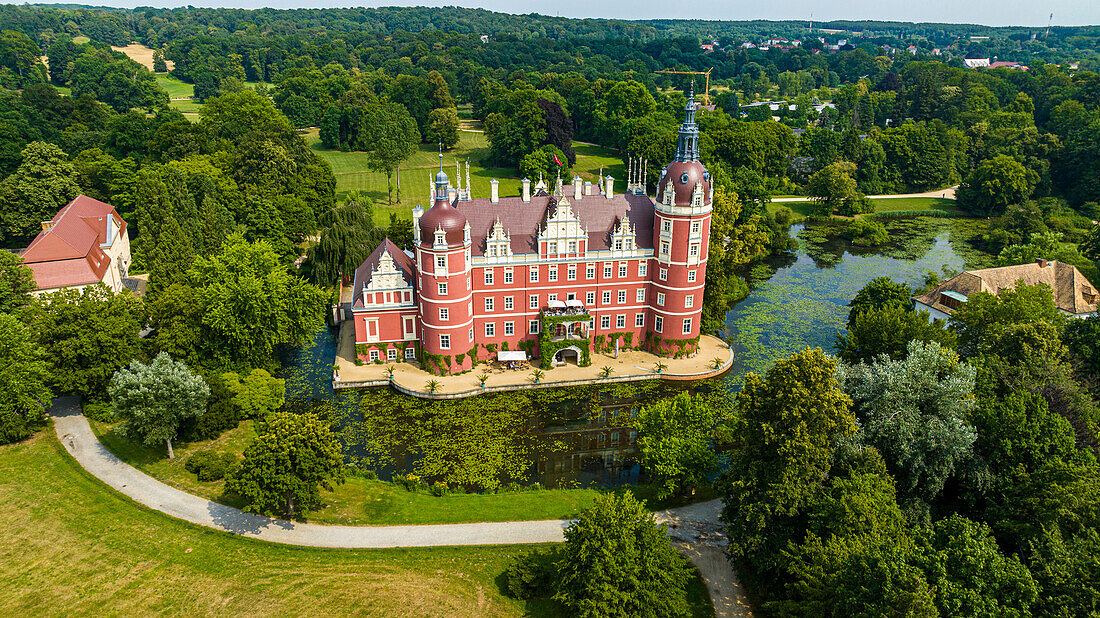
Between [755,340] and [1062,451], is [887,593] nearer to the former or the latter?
[1062,451]

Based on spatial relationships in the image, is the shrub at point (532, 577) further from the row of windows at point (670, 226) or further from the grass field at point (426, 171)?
the grass field at point (426, 171)

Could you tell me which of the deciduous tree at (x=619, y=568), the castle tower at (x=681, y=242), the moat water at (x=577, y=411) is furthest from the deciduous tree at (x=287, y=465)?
the castle tower at (x=681, y=242)

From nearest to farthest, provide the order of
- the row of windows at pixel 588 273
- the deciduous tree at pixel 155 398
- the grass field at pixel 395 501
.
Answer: the grass field at pixel 395 501
the deciduous tree at pixel 155 398
the row of windows at pixel 588 273

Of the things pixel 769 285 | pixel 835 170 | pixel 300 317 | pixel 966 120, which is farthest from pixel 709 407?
pixel 966 120

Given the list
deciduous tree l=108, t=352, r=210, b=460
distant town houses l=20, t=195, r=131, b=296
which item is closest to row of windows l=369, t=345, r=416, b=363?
deciduous tree l=108, t=352, r=210, b=460

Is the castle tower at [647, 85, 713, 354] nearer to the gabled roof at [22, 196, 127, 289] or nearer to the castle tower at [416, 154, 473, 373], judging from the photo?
the castle tower at [416, 154, 473, 373]

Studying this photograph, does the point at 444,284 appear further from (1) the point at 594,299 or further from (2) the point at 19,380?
(2) the point at 19,380
